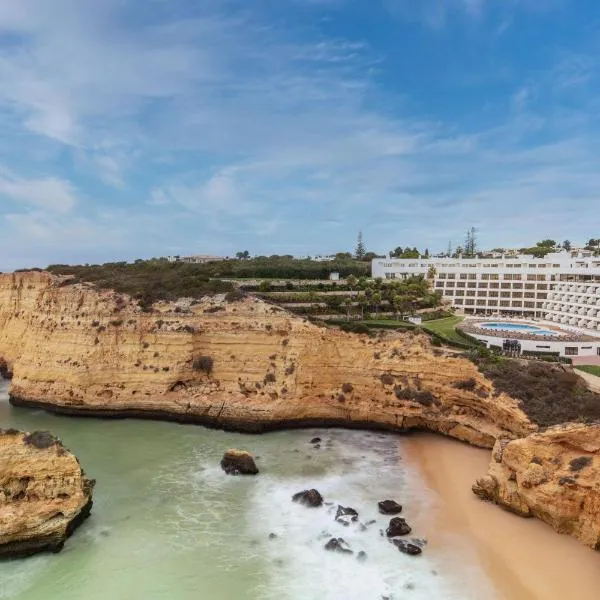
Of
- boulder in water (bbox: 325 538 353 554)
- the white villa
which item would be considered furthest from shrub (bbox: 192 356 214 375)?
the white villa

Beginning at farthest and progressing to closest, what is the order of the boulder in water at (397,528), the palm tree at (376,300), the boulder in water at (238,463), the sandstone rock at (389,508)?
the palm tree at (376,300) < the boulder in water at (238,463) < the sandstone rock at (389,508) < the boulder in water at (397,528)

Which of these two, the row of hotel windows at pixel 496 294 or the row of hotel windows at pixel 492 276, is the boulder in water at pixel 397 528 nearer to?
the row of hotel windows at pixel 496 294

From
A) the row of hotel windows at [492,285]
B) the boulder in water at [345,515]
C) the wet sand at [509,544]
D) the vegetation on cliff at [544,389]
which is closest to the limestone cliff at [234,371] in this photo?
the vegetation on cliff at [544,389]

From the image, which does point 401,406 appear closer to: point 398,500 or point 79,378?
point 398,500

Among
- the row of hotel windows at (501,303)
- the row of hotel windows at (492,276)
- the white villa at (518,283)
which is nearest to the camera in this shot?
the white villa at (518,283)

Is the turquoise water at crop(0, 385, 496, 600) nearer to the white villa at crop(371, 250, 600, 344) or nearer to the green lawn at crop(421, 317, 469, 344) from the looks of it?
the green lawn at crop(421, 317, 469, 344)

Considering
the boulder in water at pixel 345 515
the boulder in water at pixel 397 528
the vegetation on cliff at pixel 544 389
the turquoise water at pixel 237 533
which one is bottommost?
the turquoise water at pixel 237 533

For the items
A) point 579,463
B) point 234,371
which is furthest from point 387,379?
point 579,463
